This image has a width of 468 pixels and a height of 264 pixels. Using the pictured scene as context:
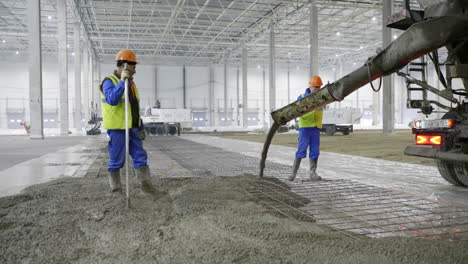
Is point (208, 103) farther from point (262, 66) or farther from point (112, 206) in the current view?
point (112, 206)

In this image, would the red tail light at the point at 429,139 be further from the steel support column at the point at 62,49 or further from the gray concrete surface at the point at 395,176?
the steel support column at the point at 62,49

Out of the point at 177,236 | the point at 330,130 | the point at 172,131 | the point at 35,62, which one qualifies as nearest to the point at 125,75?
the point at 177,236

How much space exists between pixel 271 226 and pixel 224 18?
26.1 metres

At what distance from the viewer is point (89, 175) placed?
5.96 metres

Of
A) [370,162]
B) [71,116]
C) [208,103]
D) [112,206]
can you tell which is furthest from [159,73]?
[112,206]

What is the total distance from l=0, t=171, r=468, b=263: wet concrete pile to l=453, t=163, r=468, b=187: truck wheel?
259 cm

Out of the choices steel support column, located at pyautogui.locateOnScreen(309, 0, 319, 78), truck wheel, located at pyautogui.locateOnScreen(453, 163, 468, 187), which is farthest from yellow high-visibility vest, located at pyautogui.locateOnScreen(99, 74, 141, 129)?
steel support column, located at pyautogui.locateOnScreen(309, 0, 319, 78)

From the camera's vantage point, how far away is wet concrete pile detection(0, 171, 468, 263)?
2320mm

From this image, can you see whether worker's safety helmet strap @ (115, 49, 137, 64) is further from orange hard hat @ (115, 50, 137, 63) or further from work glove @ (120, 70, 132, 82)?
work glove @ (120, 70, 132, 82)

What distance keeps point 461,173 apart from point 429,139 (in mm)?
873

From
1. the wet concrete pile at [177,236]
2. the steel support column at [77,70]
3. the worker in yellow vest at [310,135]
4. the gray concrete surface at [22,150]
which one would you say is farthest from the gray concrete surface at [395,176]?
the steel support column at [77,70]

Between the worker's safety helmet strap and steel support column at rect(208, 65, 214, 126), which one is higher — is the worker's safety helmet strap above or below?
below

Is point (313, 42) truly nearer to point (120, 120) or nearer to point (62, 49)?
point (62, 49)

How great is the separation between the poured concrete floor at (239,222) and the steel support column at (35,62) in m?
12.5
